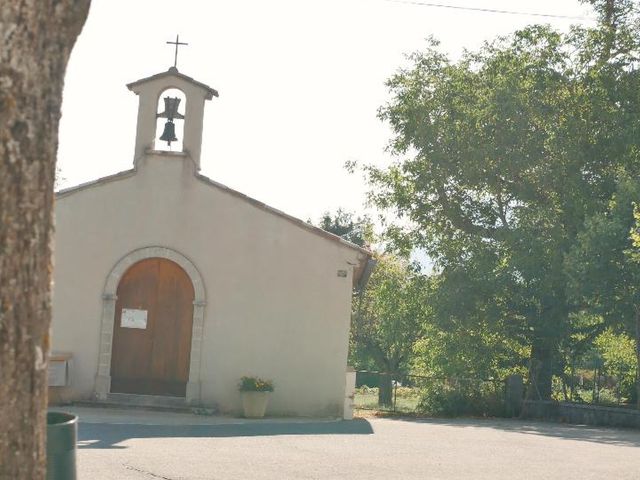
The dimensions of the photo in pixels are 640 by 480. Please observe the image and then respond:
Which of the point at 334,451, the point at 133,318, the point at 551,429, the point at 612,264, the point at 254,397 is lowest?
the point at 334,451

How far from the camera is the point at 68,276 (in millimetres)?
17609

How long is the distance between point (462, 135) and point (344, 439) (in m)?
12.1

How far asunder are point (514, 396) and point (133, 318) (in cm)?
863

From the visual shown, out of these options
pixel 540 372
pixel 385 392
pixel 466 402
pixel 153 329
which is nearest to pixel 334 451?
pixel 153 329

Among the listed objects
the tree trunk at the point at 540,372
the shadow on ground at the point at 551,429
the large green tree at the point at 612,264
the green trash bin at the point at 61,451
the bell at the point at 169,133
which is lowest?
the shadow on ground at the point at 551,429

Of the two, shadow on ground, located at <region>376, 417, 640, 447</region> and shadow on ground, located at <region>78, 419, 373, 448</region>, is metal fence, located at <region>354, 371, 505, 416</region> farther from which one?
shadow on ground, located at <region>78, 419, 373, 448</region>

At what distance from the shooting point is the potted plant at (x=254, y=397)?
55.5 feet

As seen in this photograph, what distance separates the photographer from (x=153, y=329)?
17.7 meters

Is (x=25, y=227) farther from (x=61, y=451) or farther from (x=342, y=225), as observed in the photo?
(x=342, y=225)

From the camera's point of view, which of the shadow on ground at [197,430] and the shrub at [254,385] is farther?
the shrub at [254,385]

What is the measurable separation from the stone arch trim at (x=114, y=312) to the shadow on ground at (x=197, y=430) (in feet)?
6.53

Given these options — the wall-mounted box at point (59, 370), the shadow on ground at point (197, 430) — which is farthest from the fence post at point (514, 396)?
the wall-mounted box at point (59, 370)

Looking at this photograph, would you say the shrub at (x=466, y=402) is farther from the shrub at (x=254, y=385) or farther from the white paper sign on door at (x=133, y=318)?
the white paper sign on door at (x=133, y=318)

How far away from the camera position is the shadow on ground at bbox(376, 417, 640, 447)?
15.6 meters
